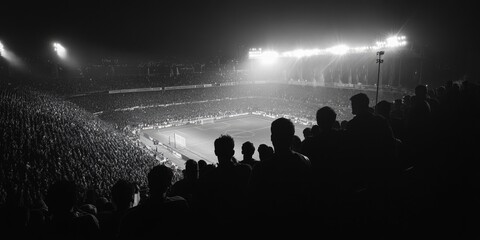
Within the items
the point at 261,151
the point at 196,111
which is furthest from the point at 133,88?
the point at 261,151

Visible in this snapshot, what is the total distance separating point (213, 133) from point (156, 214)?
4535 centimetres

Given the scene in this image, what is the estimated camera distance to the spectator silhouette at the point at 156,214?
2572 mm

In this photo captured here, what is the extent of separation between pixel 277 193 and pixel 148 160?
2516cm

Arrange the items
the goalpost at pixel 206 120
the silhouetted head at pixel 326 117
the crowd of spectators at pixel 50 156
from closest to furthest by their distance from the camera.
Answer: the silhouetted head at pixel 326 117 → the crowd of spectators at pixel 50 156 → the goalpost at pixel 206 120

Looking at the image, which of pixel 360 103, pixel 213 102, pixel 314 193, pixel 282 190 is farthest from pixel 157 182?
pixel 213 102

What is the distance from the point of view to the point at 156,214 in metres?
2.62

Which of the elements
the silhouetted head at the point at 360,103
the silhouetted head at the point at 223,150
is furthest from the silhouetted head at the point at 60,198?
the silhouetted head at the point at 360,103

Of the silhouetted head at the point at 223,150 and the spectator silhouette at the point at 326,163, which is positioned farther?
the silhouetted head at the point at 223,150

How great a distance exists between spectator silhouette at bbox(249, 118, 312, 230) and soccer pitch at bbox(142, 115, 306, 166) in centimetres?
3243

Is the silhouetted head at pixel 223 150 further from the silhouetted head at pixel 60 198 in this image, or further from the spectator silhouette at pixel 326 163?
the silhouetted head at pixel 60 198

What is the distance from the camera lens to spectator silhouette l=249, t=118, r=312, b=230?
255 cm

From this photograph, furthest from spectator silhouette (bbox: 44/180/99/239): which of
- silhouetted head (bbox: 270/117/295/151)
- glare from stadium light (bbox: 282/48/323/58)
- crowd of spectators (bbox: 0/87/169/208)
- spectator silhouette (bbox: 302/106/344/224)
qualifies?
glare from stadium light (bbox: 282/48/323/58)

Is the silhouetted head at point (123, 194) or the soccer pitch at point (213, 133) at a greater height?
the silhouetted head at point (123, 194)

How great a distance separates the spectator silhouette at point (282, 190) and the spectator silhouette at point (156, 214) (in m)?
0.67
